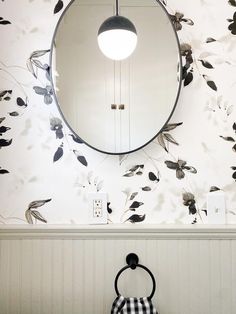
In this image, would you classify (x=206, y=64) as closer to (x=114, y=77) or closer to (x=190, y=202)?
(x=114, y=77)

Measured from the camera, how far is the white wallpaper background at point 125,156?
1.30 m

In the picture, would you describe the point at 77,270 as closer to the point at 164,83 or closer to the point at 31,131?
the point at 31,131

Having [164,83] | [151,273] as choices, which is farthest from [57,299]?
[164,83]

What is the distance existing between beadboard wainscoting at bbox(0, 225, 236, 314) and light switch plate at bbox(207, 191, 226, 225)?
47mm

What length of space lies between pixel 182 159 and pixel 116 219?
0.36m

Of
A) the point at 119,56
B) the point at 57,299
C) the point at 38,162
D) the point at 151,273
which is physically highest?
the point at 119,56

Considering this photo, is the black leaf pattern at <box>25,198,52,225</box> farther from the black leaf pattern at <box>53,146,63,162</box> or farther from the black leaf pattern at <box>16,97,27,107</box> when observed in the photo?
the black leaf pattern at <box>16,97,27,107</box>

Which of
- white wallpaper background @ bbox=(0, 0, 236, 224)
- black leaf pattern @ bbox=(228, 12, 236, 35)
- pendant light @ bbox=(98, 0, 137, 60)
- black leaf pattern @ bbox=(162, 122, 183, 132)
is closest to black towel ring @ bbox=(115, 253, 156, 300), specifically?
white wallpaper background @ bbox=(0, 0, 236, 224)

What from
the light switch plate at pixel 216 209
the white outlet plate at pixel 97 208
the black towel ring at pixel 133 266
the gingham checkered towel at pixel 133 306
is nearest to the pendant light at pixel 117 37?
the white outlet plate at pixel 97 208

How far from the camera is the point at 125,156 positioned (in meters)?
1.31

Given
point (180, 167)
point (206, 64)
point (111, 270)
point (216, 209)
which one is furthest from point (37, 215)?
point (206, 64)

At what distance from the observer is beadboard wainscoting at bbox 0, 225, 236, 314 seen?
1268 millimetres

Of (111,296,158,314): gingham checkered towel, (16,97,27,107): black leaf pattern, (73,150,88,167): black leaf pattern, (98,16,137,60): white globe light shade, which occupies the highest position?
(98,16,137,60): white globe light shade

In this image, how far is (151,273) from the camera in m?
1.23
